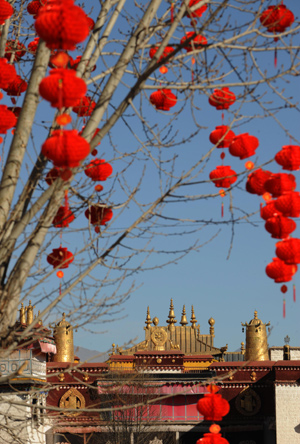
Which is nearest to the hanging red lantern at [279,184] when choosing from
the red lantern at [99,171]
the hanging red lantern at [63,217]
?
the red lantern at [99,171]

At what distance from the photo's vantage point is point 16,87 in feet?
30.6

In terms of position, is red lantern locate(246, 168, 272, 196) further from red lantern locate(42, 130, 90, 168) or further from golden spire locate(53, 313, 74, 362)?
golden spire locate(53, 313, 74, 362)

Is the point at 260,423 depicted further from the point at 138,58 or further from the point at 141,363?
the point at 138,58

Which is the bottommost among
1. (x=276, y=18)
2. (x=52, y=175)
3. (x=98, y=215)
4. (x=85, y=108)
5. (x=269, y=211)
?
(x=98, y=215)

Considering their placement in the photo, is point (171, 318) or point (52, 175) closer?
point (52, 175)

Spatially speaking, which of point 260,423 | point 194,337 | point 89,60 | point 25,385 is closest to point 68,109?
point 89,60

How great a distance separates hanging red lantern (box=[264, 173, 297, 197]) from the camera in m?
7.86

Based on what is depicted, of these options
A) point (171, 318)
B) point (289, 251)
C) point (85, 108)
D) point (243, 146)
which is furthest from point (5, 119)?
point (171, 318)

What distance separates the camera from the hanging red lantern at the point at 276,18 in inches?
291

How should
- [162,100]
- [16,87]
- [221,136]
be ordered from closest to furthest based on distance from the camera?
[221,136]
[162,100]
[16,87]

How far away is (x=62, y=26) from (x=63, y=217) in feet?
6.29

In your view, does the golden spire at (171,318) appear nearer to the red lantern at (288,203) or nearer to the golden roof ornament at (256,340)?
the golden roof ornament at (256,340)

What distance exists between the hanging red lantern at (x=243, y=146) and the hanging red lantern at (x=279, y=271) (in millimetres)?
1162

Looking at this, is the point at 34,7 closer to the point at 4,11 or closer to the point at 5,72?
the point at 4,11
